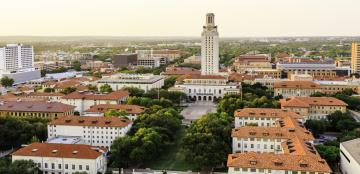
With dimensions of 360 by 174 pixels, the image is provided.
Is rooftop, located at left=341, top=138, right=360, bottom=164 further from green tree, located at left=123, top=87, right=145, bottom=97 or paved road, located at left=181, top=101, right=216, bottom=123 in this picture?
green tree, located at left=123, top=87, right=145, bottom=97

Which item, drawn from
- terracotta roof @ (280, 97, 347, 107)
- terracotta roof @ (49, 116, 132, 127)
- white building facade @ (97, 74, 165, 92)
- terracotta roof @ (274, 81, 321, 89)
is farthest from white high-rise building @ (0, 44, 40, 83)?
terracotta roof @ (280, 97, 347, 107)

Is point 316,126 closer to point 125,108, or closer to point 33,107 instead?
point 125,108

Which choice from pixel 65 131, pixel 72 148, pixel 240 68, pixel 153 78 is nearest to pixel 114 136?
pixel 65 131

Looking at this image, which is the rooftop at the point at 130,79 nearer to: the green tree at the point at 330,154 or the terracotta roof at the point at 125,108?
the terracotta roof at the point at 125,108

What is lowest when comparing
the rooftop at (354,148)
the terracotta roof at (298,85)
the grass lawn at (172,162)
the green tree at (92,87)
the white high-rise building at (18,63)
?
the grass lawn at (172,162)

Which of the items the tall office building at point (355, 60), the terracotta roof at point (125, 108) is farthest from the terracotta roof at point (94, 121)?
the tall office building at point (355, 60)

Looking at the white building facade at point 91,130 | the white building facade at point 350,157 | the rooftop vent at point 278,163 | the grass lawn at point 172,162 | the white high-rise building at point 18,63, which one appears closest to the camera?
the rooftop vent at point 278,163
